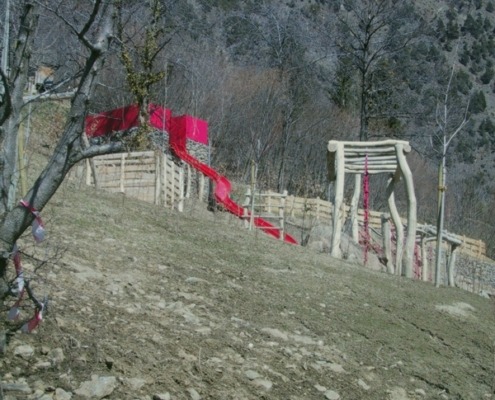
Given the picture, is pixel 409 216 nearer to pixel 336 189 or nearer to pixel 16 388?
pixel 336 189

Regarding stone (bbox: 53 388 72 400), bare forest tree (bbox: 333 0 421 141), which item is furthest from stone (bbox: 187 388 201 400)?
bare forest tree (bbox: 333 0 421 141)

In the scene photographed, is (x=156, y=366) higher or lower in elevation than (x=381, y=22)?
lower

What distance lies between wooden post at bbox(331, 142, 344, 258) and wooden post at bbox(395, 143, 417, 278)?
1.06 meters

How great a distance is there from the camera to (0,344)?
187 inches

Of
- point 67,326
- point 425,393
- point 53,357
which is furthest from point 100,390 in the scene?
point 425,393

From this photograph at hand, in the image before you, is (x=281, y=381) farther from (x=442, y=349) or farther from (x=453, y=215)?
(x=453, y=215)

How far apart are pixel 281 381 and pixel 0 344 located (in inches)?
84.4

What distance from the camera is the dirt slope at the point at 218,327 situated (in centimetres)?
512

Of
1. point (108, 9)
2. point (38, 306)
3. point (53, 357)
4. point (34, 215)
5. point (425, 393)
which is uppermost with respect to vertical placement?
point (108, 9)

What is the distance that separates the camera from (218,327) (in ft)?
21.3

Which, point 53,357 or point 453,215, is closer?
point 53,357

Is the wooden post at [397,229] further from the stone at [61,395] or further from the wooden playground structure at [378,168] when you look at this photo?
the stone at [61,395]

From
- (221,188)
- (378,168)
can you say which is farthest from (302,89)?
(378,168)

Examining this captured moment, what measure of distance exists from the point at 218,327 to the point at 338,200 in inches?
295
